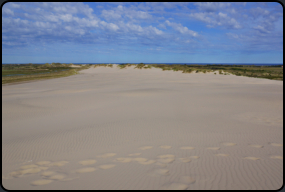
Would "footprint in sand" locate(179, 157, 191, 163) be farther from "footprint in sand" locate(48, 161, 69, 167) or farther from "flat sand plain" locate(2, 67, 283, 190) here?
"footprint in sand" locate(48, 161, 69, 167)

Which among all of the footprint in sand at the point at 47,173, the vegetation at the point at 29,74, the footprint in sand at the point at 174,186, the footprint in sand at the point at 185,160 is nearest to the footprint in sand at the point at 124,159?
the footprint in sand at the point at 185,160

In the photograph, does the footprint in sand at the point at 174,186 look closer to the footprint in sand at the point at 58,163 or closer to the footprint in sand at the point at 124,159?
the footprint in sand at the point at 124,159

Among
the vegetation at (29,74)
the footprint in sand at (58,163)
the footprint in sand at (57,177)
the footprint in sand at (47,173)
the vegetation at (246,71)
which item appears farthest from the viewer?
the vegetation at (246,71)

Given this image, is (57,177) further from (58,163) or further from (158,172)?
(158,172)

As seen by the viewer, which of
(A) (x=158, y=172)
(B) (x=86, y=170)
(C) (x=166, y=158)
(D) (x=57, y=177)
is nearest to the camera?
(D) (x=57, y=177)

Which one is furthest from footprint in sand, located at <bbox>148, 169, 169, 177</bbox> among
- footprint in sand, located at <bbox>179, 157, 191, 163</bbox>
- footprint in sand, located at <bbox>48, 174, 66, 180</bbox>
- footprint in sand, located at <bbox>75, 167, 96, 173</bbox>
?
footprint in sand, located at <bbox>48, 174, 66, 180</bbox>

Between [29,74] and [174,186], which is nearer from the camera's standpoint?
[174,186]

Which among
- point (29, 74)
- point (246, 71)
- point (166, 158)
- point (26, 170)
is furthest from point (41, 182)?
point (246, 71)

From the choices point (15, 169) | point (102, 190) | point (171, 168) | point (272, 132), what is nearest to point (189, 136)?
point (171, 168)

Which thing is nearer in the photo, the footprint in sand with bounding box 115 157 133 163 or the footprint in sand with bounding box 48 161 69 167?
the footprint in sand with bounding box 48 161 69 167

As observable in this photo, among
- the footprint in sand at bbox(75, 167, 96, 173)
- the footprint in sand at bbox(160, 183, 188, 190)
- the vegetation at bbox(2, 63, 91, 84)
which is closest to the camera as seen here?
the footprint in sand at bbox(160, 183, 188, 190)

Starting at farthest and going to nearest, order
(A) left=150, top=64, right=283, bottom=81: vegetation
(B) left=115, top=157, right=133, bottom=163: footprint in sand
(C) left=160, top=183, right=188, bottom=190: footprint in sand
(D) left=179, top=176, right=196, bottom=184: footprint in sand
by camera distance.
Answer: (A) left=150, top=64, right=283, bottom=81: vegetation
(B) left=115, top=157, right=133, bottom=163: footprint in sand
(D) left=179, top=176, right=196, bottom=184: footprint in sand
(C) left=160, top=183, right=188, bottom=190: footprint in sand

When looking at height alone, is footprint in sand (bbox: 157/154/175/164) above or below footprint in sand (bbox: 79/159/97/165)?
above

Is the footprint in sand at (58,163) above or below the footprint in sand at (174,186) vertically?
below
